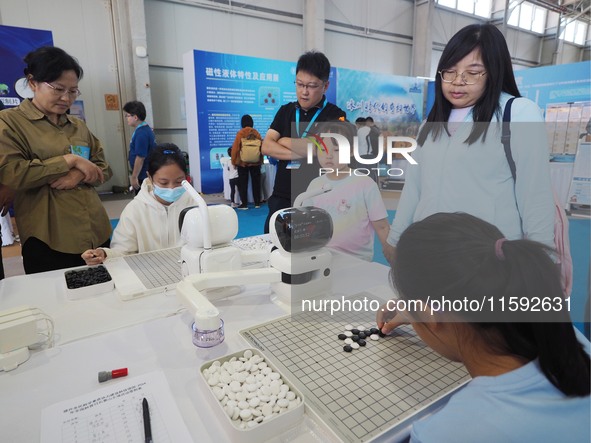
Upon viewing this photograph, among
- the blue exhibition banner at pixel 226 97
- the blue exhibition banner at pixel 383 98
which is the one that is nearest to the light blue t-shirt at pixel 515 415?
the blue exhibition banner at pixel 226 97

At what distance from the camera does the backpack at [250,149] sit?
201 inches

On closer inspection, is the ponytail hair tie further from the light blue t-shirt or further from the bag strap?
the bag strap

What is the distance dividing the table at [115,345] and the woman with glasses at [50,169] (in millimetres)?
284

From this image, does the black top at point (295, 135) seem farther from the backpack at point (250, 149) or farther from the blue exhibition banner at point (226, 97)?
the blue exhibition banner at point (226, 97)

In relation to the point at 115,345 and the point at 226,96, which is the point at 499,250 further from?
the point at 226,96

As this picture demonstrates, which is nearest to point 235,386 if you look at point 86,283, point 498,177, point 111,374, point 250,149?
point 111,374

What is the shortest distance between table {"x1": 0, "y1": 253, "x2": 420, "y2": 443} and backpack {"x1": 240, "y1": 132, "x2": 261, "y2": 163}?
389cm

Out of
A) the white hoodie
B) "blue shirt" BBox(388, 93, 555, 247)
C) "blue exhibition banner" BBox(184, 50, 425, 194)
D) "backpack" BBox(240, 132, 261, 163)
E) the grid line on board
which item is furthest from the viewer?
"blue exhibition banner" BBox(184, 50, 425, 194)

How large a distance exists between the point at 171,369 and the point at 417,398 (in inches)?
20.5

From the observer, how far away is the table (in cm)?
72

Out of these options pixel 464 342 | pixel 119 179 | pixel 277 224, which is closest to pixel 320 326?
pixel 277 224

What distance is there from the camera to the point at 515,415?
507mm

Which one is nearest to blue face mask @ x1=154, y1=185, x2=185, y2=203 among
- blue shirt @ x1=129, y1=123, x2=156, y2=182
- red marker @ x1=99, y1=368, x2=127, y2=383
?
red marker @ x1=99, y1=368, x2=127, y2=383

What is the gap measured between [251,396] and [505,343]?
0.44 meters
